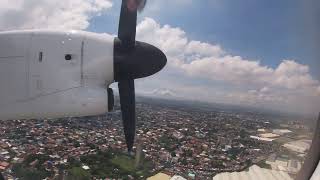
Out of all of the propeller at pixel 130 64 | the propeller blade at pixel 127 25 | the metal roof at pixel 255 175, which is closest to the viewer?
the propeller blade at pixel 127 25

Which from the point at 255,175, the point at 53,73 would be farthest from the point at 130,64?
the point at 255,175

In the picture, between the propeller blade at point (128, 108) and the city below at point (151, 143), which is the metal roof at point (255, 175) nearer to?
the city below at point (151, 143)

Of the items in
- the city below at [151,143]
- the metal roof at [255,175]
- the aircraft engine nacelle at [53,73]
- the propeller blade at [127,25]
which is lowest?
the metal roof at [255,175]

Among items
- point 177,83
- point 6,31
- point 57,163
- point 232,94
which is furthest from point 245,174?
point 6,31

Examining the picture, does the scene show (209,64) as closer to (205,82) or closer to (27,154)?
(205,82)

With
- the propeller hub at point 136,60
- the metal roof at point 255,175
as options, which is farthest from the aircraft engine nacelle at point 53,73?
the metal roof at point 255,175
